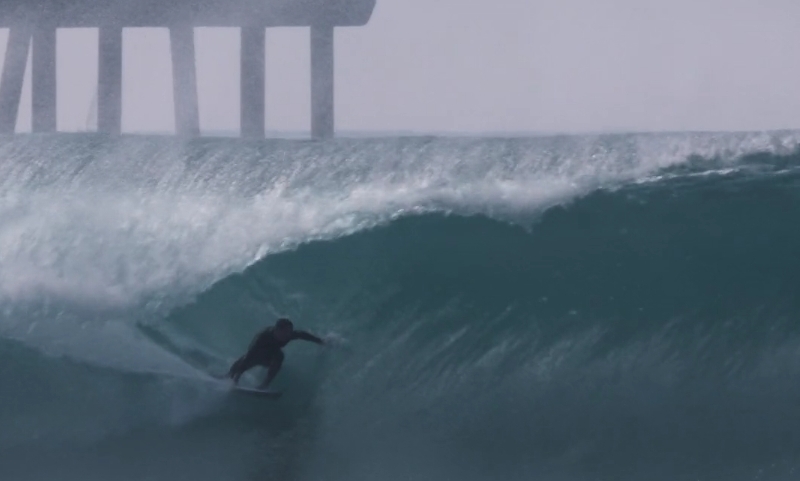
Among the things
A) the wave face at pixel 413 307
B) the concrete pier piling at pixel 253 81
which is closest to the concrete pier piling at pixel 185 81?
the concrete pier piling at pixel 253 81

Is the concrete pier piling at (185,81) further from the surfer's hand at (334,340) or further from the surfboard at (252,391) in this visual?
the surfboard at (252,391)

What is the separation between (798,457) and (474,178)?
434 centimetres

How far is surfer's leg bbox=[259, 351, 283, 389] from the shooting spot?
9.41 meters

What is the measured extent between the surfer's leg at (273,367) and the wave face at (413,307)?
20 cm

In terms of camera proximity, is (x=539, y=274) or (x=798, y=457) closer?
(x=798, y=457)

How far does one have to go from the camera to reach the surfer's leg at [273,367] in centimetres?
941

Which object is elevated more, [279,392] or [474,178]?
[474,178]

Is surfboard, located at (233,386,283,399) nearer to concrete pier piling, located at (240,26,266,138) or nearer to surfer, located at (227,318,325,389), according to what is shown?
surfer, located at (227,318,325,389)

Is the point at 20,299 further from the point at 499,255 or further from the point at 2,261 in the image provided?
the point at 499,255

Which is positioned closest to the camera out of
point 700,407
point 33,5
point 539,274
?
point 700,407

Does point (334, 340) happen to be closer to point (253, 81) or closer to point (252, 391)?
point (252, 391)

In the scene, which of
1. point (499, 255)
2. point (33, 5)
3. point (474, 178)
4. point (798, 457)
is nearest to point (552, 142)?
point (474, 178)

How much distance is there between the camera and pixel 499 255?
432 inches

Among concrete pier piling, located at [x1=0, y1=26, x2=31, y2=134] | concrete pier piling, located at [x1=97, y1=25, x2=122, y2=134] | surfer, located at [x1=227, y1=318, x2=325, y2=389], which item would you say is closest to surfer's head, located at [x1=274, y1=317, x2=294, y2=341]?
surfer, located at [x1=227, y1=318, x2=325, y2=389]
